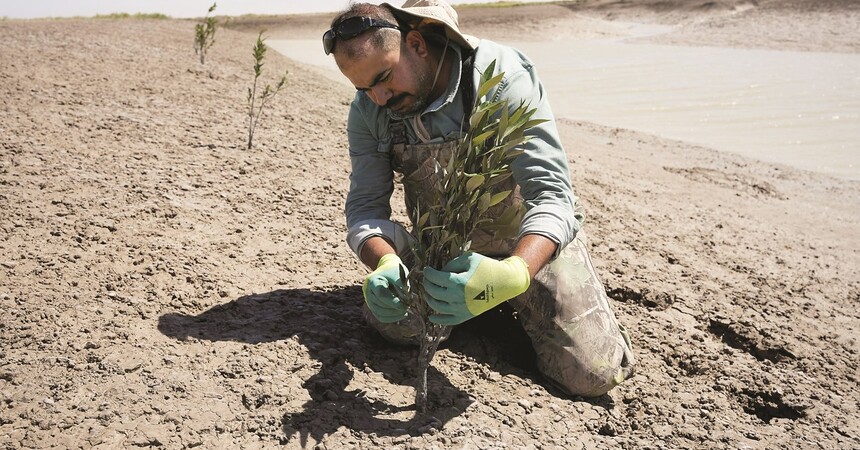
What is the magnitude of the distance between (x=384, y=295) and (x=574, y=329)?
0.94 metres

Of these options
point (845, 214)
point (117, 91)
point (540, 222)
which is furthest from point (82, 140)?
point (845, 214)

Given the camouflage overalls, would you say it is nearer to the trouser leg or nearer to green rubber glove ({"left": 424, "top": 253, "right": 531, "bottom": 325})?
the trouser leg

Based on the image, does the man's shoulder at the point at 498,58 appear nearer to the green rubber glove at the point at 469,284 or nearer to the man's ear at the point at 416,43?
the man's ear at the point at 416,43

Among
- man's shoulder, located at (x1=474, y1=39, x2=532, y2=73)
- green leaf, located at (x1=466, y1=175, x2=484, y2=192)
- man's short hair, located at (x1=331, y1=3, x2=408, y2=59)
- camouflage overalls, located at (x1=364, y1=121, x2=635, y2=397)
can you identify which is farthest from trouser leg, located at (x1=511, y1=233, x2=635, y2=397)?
man's short hair, located at (x1=331, y1=3, x2=408, y2=59)

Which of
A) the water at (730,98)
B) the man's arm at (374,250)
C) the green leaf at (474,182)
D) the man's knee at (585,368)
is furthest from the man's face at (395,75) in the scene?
the water at (730,98)

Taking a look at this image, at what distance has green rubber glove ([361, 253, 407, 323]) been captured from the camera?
2.34 meters

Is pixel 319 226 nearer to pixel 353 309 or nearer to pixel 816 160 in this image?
pixel 353 309

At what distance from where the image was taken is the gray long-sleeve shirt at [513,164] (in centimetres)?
250

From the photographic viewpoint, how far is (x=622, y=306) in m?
3.56

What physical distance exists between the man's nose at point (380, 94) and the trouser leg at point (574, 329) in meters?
0.98

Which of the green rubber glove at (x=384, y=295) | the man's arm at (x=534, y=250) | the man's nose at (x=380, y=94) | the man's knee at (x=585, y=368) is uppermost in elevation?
the man's nose at (x=380, y=94)

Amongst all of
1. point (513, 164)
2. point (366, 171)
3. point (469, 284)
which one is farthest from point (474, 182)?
point (366, 171)

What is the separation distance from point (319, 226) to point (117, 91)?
108 inches

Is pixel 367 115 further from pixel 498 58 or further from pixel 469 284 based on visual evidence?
pixel 469 284
